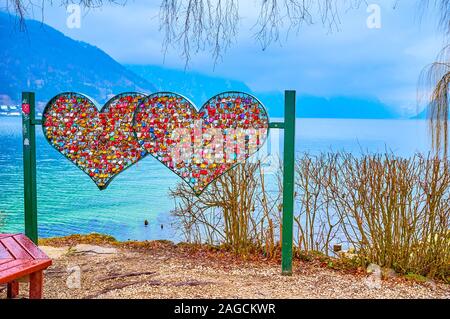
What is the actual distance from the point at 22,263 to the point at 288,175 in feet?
7.72

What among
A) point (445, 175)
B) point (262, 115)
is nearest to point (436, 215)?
point (445, 175)

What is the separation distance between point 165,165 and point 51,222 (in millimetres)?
5025

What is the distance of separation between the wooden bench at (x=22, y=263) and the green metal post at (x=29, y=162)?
3.87 ft

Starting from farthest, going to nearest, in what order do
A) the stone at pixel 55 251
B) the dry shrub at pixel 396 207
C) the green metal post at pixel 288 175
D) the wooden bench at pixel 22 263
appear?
1. the stone at pixel 55 251
2. the dry shrub at pixel 396 207
3. the green metal post at pixel 288 175
4. the wooden bench at pixel 22 263

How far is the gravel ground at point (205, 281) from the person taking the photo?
402cm

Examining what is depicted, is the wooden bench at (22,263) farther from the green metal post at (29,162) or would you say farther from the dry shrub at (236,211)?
the dry shrub at (236,211)

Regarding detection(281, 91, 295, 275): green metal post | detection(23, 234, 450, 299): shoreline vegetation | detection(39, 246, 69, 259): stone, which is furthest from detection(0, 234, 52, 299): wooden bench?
detection(281, 91, 295, 275): green metal post

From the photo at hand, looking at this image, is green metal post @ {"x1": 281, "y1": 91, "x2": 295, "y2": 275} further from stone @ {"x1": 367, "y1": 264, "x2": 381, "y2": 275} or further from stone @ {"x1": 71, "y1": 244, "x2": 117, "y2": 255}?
stone @ {"x1": 71, "y1": 244, "x2": 117, "y2": 255}

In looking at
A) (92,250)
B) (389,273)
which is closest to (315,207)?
(389,273)

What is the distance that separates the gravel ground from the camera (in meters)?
4.02

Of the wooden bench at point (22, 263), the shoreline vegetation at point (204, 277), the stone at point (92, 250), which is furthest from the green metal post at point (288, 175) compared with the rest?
the wooden bench at point (22, 263)

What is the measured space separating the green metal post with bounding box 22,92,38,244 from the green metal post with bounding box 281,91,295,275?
2564mm

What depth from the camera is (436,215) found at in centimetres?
455

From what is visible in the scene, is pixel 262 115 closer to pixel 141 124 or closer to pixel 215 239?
pixel 141 124
